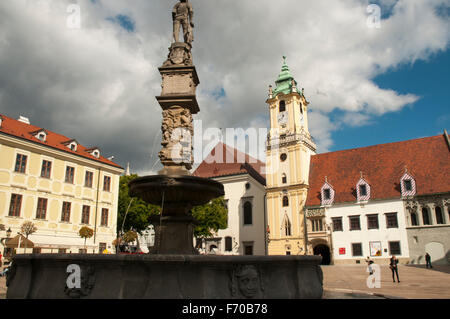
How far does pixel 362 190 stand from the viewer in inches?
1439

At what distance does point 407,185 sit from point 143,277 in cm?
3491

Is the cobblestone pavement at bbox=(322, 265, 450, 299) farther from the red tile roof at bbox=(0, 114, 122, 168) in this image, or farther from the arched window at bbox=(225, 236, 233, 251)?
the arched window at bbox=(225, 236, 233, 251)

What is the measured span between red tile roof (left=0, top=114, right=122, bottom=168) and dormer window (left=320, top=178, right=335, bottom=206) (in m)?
22.1

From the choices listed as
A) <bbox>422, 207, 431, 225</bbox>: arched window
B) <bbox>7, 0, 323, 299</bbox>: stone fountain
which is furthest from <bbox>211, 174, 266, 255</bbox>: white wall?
<bbox>7, 0, 323, 299</bbox>: stone fountain

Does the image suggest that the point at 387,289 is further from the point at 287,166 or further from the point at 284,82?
the point at 284,82

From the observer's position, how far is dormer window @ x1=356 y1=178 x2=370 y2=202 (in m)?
35.9

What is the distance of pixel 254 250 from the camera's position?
42406 mm

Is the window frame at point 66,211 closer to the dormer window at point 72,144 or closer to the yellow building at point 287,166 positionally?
the dormer window at point 72,144

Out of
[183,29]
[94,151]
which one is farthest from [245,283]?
[94,151]

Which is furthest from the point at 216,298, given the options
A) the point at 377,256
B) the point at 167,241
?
the point at 377,256

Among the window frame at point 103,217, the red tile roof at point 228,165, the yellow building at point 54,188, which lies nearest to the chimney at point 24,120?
the yellow building at point 54,188

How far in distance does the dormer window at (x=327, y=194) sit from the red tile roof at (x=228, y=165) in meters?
10.4
